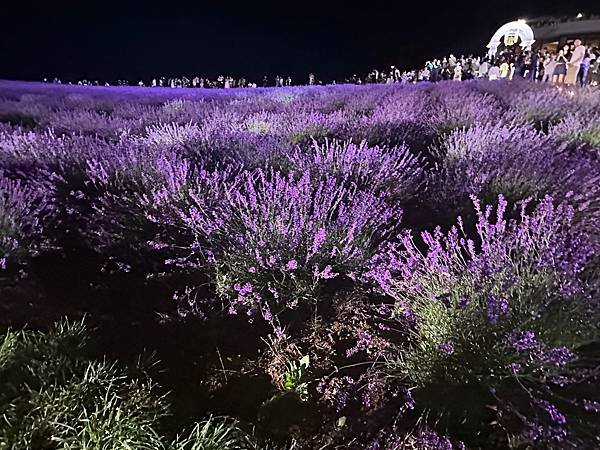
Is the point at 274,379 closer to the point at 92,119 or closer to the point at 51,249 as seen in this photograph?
the point at 51,249

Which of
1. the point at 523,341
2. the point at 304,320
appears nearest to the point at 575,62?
the point at 304,320

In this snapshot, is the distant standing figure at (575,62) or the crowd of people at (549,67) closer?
the distant standing figure at (575,62)

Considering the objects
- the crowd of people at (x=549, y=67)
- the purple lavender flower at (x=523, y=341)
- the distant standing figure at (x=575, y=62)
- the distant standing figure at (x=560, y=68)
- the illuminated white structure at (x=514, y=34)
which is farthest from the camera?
the illuminated white structure at (x=514, y=34)

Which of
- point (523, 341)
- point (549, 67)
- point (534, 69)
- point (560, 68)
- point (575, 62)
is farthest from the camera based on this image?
point (534, 69)

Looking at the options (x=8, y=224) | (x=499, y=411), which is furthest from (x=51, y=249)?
(x=499, y=411)

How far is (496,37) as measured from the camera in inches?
1526

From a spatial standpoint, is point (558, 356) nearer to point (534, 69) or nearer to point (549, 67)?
point (549, 67)

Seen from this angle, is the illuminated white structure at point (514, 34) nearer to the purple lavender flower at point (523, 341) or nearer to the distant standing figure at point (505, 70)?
the distant standing figure at point (505, 70)

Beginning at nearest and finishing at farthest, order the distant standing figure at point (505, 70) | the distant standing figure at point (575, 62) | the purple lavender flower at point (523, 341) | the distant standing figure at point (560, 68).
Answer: the purple lavender flower at point (523, 341) < the distant standing figure at point (575, 62) < the distant standing figure at point (560, 68) < the distant standing figure at point (505, 70)

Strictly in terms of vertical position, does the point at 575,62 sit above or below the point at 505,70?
below

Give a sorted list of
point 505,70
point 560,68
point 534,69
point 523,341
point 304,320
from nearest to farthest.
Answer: point 523,341, point 304,320, point 560,68, point 534,69, point 505,70

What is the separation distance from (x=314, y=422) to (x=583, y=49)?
51.1 ft

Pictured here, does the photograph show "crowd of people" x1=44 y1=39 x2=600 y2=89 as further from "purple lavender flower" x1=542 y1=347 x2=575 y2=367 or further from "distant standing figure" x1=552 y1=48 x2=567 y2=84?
"purple lavender flower" x1=542 y1=347 x2=575 y2=367

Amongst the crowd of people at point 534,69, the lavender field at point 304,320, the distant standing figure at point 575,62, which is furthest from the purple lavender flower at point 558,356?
the distant standing figure at point 575,62
